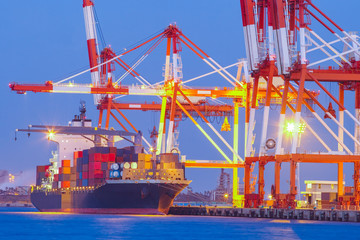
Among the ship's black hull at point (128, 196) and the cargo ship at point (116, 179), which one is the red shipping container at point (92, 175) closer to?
the cargo ship at point (116, 179)

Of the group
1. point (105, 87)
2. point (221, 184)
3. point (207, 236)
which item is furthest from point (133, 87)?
point (221, 184)

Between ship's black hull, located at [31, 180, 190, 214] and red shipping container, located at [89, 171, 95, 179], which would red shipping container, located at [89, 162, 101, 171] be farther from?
ship's black hull, located at [31, 180, 190, 214]

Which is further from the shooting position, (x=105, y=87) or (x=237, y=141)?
(x=237, y=141)

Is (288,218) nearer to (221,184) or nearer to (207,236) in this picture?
(207,236)

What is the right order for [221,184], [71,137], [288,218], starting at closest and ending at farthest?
[288,218]
[71,137]
[221,184]

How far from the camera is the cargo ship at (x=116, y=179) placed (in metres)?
60.8

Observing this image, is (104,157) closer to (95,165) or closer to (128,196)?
(95,165)

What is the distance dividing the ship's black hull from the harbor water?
4405 mm

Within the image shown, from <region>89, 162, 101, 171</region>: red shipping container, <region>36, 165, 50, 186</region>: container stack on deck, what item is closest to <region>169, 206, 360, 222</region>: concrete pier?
<region>89, 162, 101, 171</region>: red shipping container

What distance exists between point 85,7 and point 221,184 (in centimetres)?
8537

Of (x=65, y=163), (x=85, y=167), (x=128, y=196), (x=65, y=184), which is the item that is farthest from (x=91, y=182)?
(x=65, y=163)

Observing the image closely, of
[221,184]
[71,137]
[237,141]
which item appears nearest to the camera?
[71,137]

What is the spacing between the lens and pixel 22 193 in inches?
6914

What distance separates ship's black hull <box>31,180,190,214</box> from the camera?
60469 millimetres
